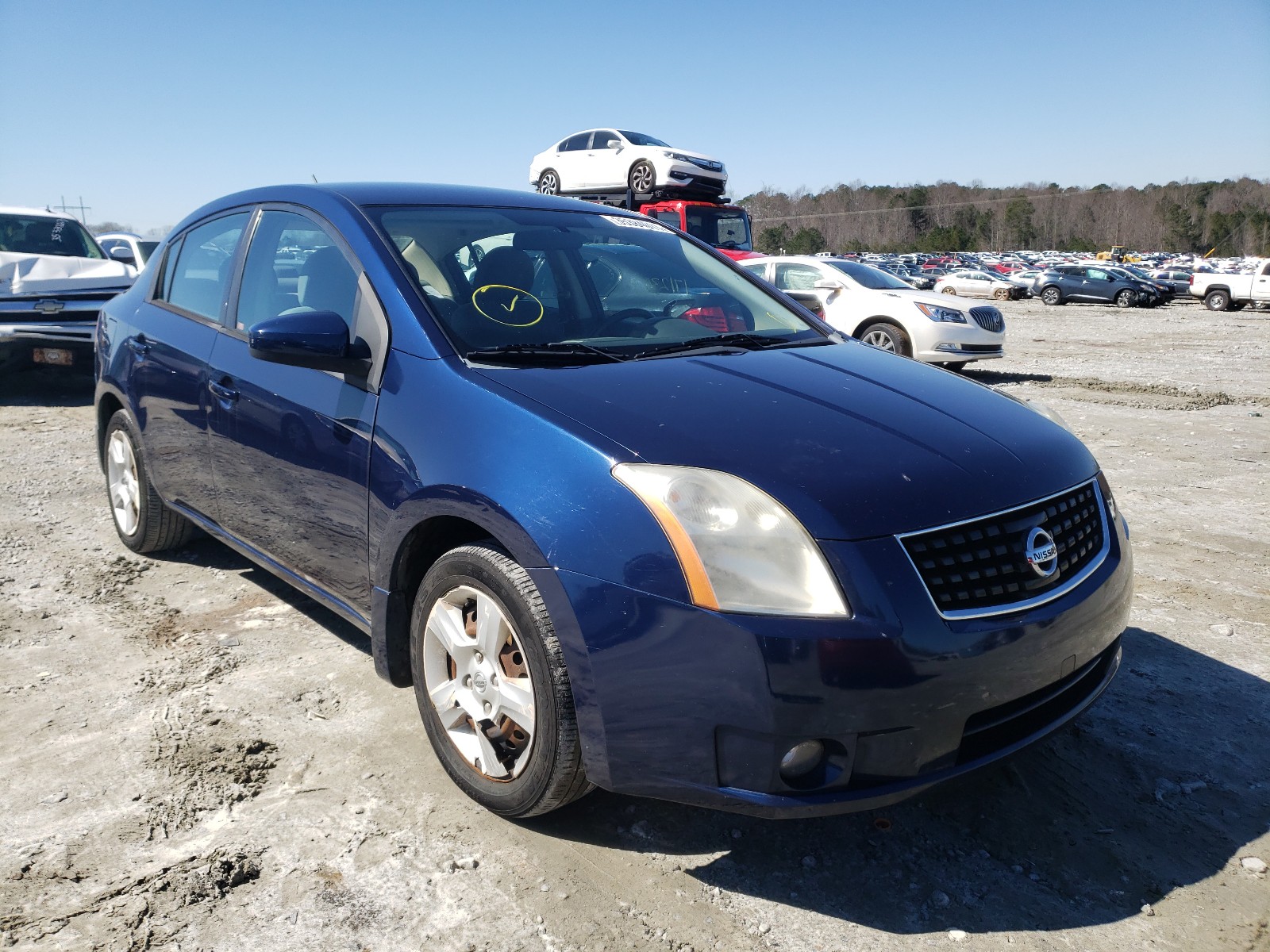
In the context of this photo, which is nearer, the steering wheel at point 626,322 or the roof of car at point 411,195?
the steering wheel at point 626,322

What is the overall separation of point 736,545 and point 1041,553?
0.76 metres

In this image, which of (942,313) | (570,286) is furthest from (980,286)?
(570,286)

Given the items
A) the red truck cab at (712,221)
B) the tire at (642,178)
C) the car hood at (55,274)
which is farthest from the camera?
the tire at (642,178)

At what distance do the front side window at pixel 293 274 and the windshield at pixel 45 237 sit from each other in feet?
24.4

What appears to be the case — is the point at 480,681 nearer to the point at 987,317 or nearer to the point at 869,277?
the point at 987,317

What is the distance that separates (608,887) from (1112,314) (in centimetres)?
2944

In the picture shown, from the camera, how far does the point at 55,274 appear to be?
8984mm

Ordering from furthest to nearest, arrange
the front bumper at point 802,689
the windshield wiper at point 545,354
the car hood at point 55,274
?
the car hood at point 55,274 < the windshield wiper at point 545,354 < the front bumper at point 802,689

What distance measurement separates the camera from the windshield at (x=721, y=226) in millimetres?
16562

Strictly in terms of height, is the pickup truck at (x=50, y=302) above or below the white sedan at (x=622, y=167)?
below

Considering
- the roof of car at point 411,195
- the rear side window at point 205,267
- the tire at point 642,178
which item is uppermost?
the tire at point 642,178

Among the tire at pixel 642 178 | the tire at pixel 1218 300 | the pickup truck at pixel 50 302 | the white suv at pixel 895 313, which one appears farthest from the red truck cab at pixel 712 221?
the tire at pixel 1218 300

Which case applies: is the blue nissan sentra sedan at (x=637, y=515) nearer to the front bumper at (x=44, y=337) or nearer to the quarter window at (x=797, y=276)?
the front bumper at (x=44, y=337)

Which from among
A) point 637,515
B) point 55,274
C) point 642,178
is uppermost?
point 642,178
